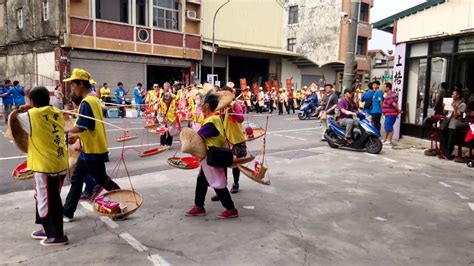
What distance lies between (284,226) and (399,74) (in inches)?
363

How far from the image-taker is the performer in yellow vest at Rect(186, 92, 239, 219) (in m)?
4.71

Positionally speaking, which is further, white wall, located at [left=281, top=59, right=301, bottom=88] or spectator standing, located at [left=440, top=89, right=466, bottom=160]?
white wall, located at [left=281, top=59, right=301, bottom=88]

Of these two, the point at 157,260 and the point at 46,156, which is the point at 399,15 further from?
the point at 46,156

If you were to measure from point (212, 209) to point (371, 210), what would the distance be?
Answer: 2.18 m

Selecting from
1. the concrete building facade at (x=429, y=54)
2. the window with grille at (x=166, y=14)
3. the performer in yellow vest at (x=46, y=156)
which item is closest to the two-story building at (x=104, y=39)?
the window with grille at (x=166, y=14)

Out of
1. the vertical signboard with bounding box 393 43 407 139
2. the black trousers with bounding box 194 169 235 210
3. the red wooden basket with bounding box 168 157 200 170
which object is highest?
the vertical signboard with bounding box 393 43 407 139

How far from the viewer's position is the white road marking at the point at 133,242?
4.05 meters

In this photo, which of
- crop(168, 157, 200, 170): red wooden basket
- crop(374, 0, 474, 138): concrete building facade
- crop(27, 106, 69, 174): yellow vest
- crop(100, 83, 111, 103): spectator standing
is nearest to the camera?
crop(27, 106, 69, 174): yellow vest

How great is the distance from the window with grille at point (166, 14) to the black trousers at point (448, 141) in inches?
734

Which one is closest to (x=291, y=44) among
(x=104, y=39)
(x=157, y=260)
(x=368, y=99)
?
(x=104, y=39)

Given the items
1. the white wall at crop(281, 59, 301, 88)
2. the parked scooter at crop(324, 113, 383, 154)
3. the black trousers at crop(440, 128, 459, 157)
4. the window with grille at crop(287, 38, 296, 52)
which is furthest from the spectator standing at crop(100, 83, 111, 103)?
the window with grille at crop(287, 38, 296, 52)

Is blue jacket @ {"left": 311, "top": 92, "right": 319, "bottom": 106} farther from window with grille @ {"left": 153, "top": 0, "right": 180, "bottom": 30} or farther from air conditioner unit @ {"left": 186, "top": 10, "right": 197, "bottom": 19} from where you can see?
window with grille @ {"left": 153, "top": 0, "right": 180, "bottom": 30}

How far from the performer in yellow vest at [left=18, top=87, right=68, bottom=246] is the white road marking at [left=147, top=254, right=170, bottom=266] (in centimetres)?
98

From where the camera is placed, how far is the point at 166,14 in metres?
24.8
